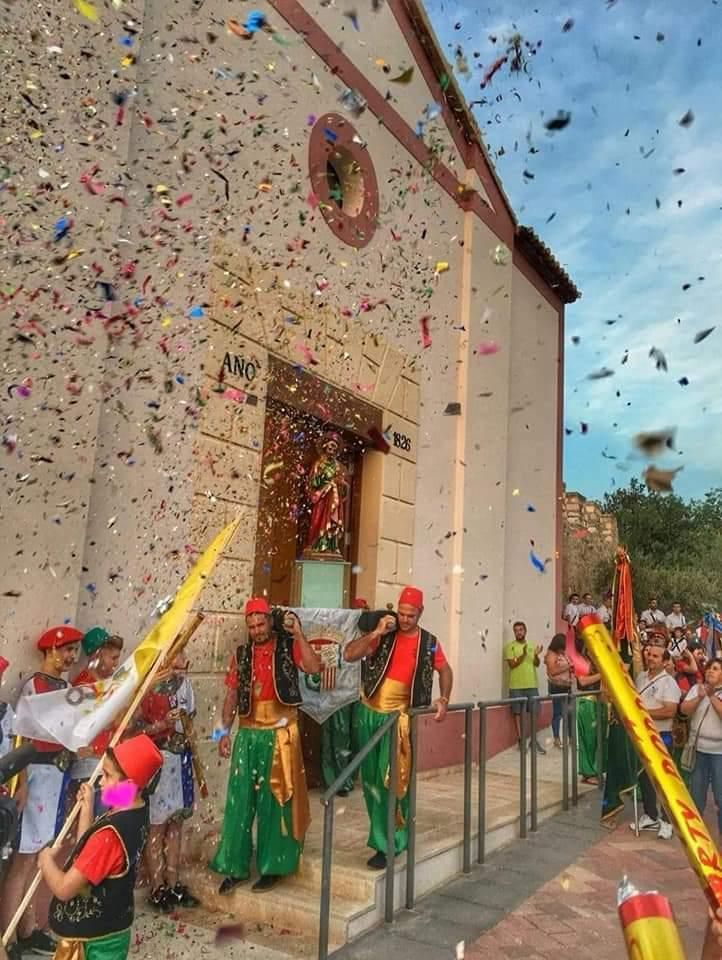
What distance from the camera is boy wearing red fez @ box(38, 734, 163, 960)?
9.74 ft

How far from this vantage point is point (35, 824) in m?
4.50

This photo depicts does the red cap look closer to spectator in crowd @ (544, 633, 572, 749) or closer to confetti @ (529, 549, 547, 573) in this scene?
spectator in crowd @ (544, 633, 572, 749)

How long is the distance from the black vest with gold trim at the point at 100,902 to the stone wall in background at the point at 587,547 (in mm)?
18356

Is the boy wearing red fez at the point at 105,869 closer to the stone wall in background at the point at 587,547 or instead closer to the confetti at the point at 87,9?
the confetti at the point at 87,9

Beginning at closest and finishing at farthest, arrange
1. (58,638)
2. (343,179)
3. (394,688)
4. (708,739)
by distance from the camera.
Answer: (58,638)
(394,688)
(708,739)
(343,179)

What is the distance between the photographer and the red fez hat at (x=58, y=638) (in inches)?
193

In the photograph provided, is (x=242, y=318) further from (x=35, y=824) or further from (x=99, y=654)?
(x=35, y=824)

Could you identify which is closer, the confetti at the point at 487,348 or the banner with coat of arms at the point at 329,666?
the banner with coat of arms at the point at 329,666

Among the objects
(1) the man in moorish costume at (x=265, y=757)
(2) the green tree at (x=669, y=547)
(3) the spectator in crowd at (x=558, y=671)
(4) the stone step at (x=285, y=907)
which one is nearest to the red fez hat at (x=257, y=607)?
(1) the man in moorish costume at (x=265, y=757)

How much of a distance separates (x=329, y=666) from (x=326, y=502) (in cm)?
174

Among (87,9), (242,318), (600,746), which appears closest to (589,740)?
(600,746)

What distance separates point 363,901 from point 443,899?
0.64m

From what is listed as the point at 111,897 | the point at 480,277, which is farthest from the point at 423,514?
the point at 111,897

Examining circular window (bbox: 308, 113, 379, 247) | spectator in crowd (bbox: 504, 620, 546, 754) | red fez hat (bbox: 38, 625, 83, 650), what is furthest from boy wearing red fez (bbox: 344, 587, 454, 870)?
spectator in crowd (bbox: 504, 620, 546, 754)
